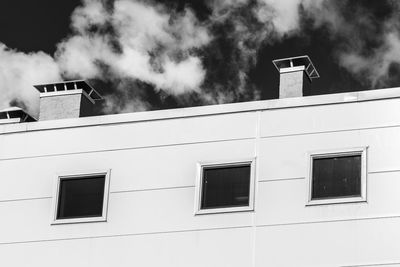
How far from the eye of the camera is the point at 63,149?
2570 centimetres

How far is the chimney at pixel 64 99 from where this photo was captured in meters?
27.0

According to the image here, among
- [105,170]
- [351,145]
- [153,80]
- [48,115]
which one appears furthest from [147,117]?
[153,80]

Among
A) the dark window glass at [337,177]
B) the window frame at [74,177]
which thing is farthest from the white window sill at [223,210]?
the window frame at [74,177]

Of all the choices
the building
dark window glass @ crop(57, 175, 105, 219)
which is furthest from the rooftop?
dark window glass @ crop(57, 175, 105, 219)

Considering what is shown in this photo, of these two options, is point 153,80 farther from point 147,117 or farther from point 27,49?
point 147,117

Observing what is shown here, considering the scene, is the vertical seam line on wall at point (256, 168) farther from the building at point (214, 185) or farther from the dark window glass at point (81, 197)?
the dark window glass at point (81, 197)

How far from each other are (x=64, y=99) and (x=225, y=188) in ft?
19.2

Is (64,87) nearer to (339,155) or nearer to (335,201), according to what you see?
(339,155)

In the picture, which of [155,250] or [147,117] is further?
[147,117]

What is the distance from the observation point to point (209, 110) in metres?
24.6

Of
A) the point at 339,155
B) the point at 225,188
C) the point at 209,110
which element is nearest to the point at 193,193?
the point at 225,188

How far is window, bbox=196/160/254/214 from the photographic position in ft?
77.2

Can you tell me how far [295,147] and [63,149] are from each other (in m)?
5.91

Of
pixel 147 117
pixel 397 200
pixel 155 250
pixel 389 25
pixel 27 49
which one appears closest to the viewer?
pixel 397 200
